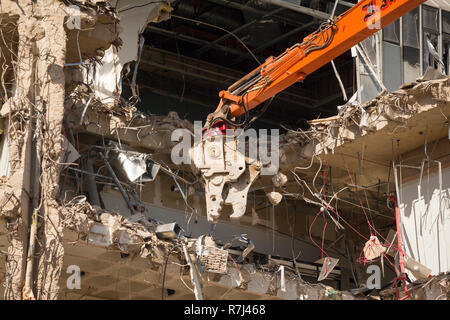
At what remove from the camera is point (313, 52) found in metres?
21.2

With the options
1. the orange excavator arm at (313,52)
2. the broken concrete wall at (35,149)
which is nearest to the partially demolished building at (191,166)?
the broken concrete wall at (35,149)

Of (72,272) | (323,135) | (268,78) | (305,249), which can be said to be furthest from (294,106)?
(72,272)

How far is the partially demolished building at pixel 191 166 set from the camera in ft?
60.1

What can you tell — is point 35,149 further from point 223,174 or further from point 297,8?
point 297,8

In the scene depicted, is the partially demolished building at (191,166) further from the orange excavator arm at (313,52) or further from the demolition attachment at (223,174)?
the orange excavator arm at (313,52)

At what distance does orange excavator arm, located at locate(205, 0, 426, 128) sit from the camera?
65.9ft

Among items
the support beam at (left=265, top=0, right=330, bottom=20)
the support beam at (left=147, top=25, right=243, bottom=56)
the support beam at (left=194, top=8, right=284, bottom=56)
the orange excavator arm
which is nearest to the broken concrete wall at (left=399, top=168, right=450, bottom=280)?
the orange excavator arm

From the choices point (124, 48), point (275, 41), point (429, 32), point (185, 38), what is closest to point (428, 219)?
point (429, 32)

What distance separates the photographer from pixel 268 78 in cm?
2189

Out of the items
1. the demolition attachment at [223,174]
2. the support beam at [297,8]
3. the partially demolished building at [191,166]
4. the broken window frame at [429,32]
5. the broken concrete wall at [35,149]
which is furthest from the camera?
the support beam at [297,8]

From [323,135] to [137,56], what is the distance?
4.35m

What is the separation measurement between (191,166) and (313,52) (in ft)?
11.7

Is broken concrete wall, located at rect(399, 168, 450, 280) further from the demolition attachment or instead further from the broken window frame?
the demolition attachment

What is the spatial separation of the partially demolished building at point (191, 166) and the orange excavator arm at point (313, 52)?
1.70 meters
